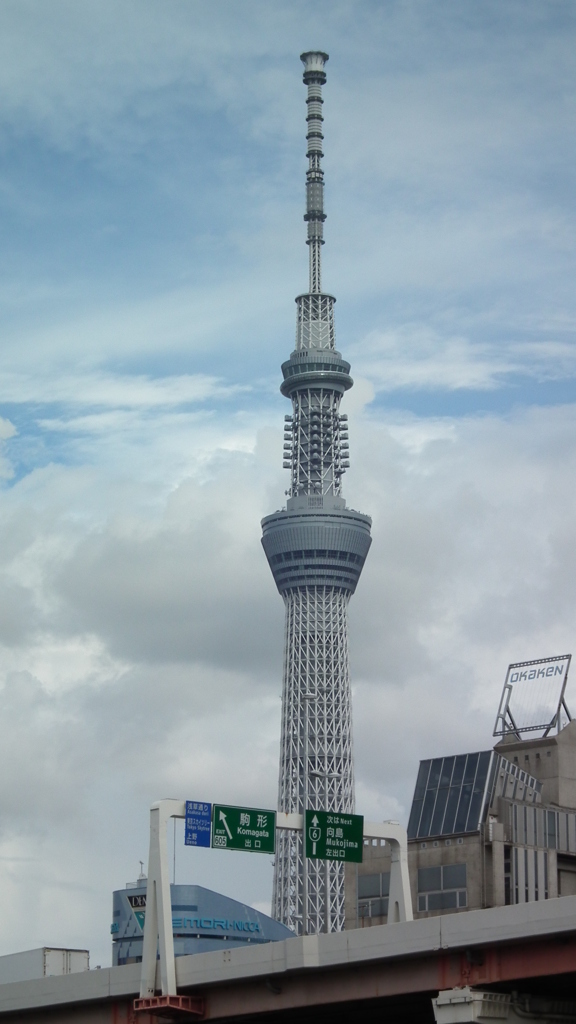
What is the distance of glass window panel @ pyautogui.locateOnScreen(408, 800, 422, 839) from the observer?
130875 millimetres

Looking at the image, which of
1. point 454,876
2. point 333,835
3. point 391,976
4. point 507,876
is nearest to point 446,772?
point 454,876

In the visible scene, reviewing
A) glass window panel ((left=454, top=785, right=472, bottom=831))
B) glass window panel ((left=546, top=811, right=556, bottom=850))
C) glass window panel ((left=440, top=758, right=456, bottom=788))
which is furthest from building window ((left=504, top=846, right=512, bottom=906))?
glass window panel ((left=440, top=758, right=456, bottom=788))

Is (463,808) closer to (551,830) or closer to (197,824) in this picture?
(551,830)

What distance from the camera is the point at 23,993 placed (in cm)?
7488

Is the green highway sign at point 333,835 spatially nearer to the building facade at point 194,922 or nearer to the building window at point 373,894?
the building window at point 373,894

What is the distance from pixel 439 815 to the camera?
424 feet

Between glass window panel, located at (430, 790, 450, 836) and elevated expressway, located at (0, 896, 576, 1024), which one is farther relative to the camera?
glass window panel, located at (430, 790, 450, 836)

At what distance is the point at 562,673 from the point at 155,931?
82557 mm

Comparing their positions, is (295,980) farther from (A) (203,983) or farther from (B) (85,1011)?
(B) (85,1011)

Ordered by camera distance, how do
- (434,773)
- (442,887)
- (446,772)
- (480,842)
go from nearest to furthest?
(442,887) → (480,842) → (446,772) → (434,773)

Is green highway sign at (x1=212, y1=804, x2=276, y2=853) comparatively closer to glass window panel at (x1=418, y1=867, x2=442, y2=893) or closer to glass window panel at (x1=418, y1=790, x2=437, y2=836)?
glass window panel at (x1=418, y1=867, x2=442, y2=893)

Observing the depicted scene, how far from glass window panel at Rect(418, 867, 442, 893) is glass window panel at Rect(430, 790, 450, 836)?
119 inches

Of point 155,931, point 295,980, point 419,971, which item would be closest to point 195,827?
point 155,931

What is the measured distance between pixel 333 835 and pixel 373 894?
55850mm
